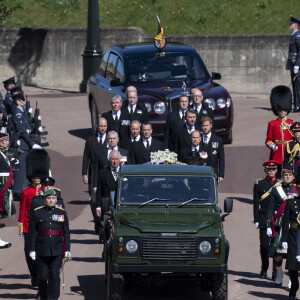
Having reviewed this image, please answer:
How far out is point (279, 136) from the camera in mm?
19141

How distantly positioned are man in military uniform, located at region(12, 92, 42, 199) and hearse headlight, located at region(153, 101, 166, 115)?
3236 mm

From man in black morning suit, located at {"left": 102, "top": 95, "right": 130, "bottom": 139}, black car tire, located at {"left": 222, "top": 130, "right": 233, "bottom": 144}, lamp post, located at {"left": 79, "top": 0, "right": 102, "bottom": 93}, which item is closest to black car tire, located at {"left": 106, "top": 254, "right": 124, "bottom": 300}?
man in black morning suit, located at {"left": 102, "top": 95, "right": 130, "bottom": 139}

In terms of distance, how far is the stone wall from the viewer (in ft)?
111

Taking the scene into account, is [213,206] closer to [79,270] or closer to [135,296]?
[135,296]

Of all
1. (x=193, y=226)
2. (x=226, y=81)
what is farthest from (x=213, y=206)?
(x=226, y=81)

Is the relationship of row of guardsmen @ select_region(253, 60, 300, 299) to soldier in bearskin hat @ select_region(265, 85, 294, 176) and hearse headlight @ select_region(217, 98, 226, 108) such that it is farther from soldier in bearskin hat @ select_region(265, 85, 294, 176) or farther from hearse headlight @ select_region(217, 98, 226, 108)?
hearse headlight @ select_region(217, 98, 226, 108)

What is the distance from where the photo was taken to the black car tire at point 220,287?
13.6 metres

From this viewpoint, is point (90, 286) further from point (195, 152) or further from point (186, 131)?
point (186, 131)

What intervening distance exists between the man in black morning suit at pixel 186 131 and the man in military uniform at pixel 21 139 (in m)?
2.74

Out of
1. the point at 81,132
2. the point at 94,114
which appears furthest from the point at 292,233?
the point at 81,132

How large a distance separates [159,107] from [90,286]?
8.84 meters

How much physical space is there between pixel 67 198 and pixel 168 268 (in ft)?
24.5

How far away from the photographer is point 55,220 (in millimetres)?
13867

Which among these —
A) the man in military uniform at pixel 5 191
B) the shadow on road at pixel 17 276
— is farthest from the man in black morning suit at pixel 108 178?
the man in military uniform at pixel 5 191
